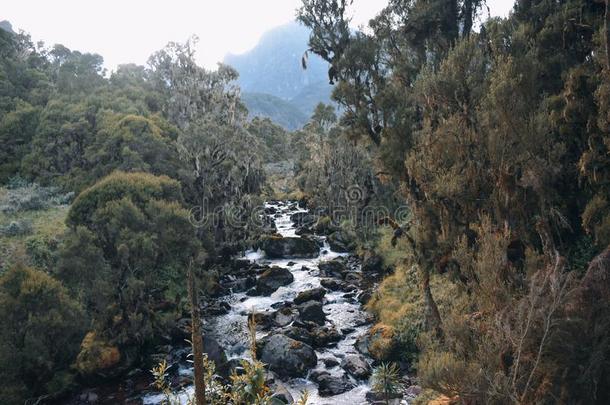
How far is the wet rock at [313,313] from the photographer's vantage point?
1074 inches

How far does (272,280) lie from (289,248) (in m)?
9.52

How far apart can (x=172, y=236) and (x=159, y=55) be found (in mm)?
42019

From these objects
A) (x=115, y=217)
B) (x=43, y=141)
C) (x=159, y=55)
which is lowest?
(x=115, y=217)

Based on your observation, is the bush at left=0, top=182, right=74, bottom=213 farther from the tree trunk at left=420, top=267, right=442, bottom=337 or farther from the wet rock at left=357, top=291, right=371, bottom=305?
the tree trunk at left=420, top=267, right=442, bottom=337

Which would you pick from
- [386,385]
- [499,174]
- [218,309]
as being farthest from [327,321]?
[499,174]

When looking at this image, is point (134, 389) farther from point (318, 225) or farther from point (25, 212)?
point (318, 225)

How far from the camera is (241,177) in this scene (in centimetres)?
4372

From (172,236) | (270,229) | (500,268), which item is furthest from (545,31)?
(270,229)

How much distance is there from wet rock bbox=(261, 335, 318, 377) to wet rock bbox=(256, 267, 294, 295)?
417 inches

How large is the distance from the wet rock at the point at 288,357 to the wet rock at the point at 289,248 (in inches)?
808

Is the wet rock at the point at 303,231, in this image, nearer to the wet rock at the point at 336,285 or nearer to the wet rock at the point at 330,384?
the wet rock at the point at 336,285

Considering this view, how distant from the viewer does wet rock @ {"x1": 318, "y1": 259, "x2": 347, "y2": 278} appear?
36969 millimetres

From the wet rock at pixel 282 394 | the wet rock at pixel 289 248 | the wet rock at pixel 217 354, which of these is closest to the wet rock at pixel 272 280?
the wet rock at pixel 289 248

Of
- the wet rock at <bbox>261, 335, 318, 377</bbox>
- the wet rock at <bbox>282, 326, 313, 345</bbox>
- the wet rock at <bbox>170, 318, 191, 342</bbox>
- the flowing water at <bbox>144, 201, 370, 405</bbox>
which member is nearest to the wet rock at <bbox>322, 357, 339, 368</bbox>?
the flowing water at <bbox>144, 201, 370, 405</bbox>
